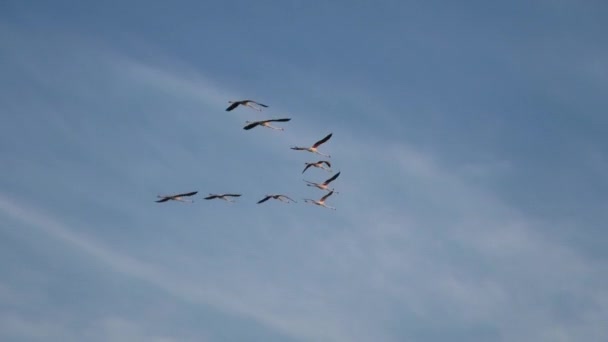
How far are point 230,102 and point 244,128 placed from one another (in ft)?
9.87

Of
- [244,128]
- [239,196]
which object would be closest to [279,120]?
[244,128]

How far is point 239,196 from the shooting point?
11950 centimetres

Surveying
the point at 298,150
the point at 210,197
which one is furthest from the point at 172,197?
the point at 298,150

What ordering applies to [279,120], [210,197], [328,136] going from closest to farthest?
[279,120] → [328,136] → [210,197]

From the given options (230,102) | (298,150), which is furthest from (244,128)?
(298,150)

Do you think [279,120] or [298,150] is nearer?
[279,120]

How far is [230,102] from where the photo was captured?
10675cm

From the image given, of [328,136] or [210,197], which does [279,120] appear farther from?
[210,197]

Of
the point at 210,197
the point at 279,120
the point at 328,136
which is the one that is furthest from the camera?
the point at 210,197

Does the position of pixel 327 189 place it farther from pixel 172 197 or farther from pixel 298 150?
pixel 172 197

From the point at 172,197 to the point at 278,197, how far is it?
40.2 feet

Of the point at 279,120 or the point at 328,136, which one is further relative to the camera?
the point at 328,136

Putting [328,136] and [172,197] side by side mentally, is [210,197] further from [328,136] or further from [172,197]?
[328,136]

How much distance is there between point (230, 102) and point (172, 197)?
17702mm
